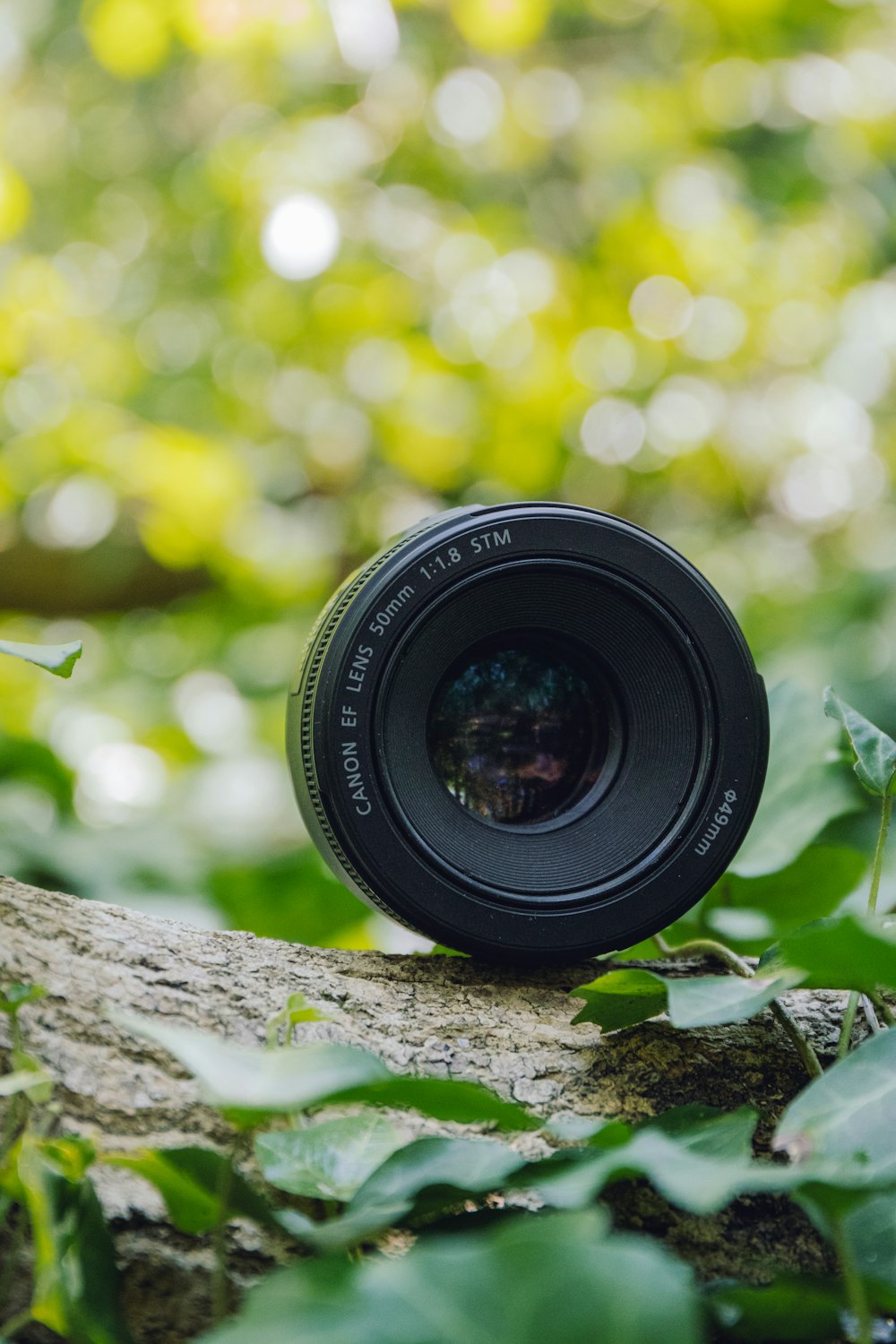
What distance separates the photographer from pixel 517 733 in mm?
645

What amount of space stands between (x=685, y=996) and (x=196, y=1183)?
0.63 ft

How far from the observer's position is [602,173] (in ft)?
7.77

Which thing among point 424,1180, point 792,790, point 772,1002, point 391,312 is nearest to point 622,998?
point 772,1002

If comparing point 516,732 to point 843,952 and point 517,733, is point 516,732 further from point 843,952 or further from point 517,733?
point 843,952

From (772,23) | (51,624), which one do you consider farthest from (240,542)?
(772,23)

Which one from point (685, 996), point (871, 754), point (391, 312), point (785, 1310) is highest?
point (391, 312)

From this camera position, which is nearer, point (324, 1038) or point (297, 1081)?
point (297, 1081)

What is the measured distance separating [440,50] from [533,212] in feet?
1.30

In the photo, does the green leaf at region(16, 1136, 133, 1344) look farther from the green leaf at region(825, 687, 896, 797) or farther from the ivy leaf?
the green leaf at region(825, 687, 896, 797)

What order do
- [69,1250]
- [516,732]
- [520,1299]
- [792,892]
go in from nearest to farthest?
[520,1299], [69,1250], [516,732], [792,892]

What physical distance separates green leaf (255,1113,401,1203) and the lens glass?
24cm

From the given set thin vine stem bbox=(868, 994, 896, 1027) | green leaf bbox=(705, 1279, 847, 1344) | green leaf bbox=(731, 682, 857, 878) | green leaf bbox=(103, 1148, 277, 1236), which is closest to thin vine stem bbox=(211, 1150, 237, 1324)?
green leaf bbox=(103, 1148, 277, 1236)

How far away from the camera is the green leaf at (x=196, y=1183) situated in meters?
0.37

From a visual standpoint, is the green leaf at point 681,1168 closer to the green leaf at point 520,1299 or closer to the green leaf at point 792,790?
the green leaf at point 520,1299
